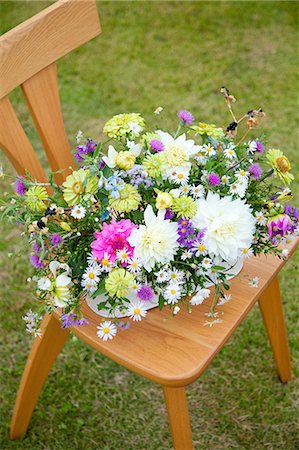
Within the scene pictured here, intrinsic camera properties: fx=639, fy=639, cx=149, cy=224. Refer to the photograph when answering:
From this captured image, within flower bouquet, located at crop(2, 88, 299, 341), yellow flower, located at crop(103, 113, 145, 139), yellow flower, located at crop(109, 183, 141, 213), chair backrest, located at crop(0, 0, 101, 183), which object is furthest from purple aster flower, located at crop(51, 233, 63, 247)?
chair backrest, located at crop(0, 0, 101, 183)

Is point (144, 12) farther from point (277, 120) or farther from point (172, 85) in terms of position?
point (277, 120)

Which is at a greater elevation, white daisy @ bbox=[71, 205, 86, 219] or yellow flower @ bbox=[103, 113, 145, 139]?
yellow flower @ bbox=[103, 113, 145, 139]

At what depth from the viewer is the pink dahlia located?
1.06 m

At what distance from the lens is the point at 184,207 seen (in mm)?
1070

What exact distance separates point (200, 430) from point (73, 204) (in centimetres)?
84

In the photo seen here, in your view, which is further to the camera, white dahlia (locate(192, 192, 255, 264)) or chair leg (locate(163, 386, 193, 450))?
chair leg (locate(163, 386, 193, 450))

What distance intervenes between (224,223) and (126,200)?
0.55ft

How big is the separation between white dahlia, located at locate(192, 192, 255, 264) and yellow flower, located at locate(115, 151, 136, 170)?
13 cm

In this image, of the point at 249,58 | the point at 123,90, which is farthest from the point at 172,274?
the point at 249,58

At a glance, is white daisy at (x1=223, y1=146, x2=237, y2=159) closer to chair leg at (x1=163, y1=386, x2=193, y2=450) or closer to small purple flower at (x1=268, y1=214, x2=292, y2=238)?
small purple flower at (x1=268, y1=214, x2=292, y2=238)

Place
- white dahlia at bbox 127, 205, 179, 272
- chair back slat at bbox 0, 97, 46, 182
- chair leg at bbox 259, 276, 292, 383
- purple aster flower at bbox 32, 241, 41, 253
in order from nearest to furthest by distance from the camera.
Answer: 1. white dahlia at bbox 127, 205, 179, 272
2. purple aster flower at bbox 32, 241, 41, 253
3. chair back slat at bbox 0, 97, 46, 182
4. chair leg at bbox 259, 276, 292, 383

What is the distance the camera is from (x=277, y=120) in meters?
2.58

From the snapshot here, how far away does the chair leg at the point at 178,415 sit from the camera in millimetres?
1185

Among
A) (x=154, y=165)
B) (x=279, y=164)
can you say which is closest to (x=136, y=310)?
(x=154, y=165)
